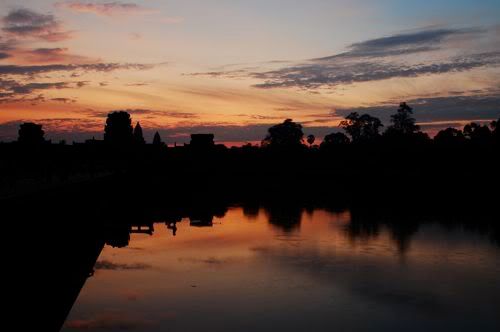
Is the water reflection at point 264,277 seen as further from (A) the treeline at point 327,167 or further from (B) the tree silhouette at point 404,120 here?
(B) the tree silhouette at point 404,120

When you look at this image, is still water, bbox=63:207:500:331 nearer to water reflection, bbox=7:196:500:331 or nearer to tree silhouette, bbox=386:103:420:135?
water reflection, bbox=7:196:500:331

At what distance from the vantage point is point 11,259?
16.0 metres

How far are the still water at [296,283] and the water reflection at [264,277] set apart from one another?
0.05 m

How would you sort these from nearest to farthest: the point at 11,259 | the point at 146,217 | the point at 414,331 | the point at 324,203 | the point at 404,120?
the point at 11,259
the point at 414,331
the point at 146,217
the point at 324,203
the point at 404,120

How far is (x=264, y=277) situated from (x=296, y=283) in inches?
70.4

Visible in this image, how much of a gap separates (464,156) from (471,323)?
93.1 metres

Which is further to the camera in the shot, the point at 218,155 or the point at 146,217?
the point at 218,155

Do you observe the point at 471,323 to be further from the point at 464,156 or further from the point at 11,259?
the point at 464,156

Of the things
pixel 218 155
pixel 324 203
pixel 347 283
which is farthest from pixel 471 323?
pixel 218 155

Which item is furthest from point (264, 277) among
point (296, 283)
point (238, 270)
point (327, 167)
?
point (327, 167)

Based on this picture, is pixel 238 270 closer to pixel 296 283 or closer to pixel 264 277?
pixel 264 277

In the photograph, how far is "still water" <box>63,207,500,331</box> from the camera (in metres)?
21.3

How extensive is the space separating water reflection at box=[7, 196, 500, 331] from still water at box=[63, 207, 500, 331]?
0.05 meters

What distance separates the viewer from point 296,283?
1045 inches
